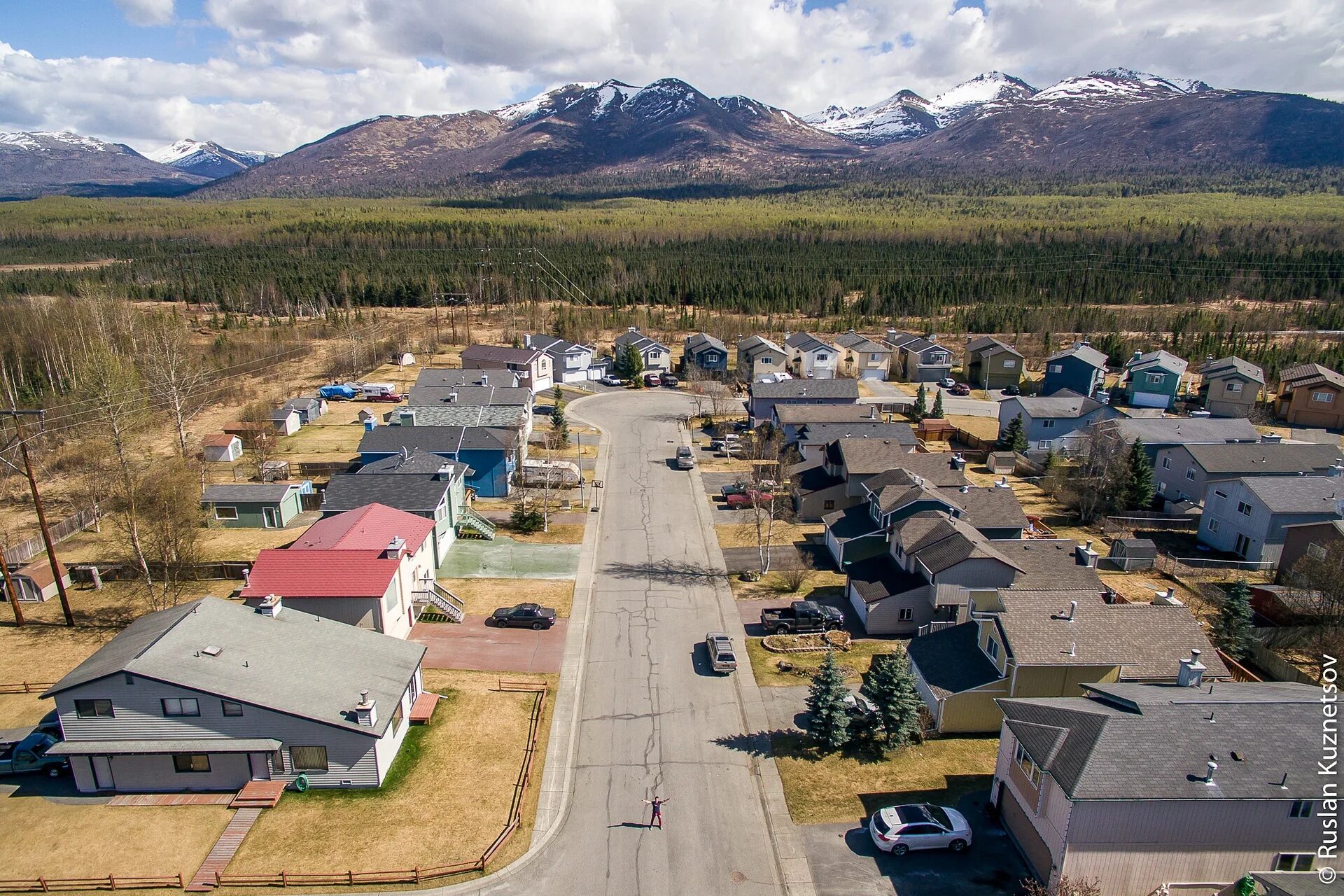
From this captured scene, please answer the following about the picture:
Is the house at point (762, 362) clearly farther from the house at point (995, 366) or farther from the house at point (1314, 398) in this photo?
the house at point (1314, 398)

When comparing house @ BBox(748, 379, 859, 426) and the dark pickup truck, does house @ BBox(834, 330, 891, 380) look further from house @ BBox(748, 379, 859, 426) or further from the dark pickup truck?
the dark pickup truck

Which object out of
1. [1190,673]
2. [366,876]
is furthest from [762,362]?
[366,876]

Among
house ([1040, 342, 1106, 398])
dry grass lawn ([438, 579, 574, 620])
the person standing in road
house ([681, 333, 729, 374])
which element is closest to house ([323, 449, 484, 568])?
dry grass lawn ([438, 579, 574, 620])

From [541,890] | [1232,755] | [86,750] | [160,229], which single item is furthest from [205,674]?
[160,229]

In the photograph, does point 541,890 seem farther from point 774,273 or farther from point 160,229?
point 160,229

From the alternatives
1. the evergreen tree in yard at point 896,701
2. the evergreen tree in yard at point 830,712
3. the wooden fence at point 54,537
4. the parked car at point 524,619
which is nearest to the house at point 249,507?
the wooden fence at point 54,537
